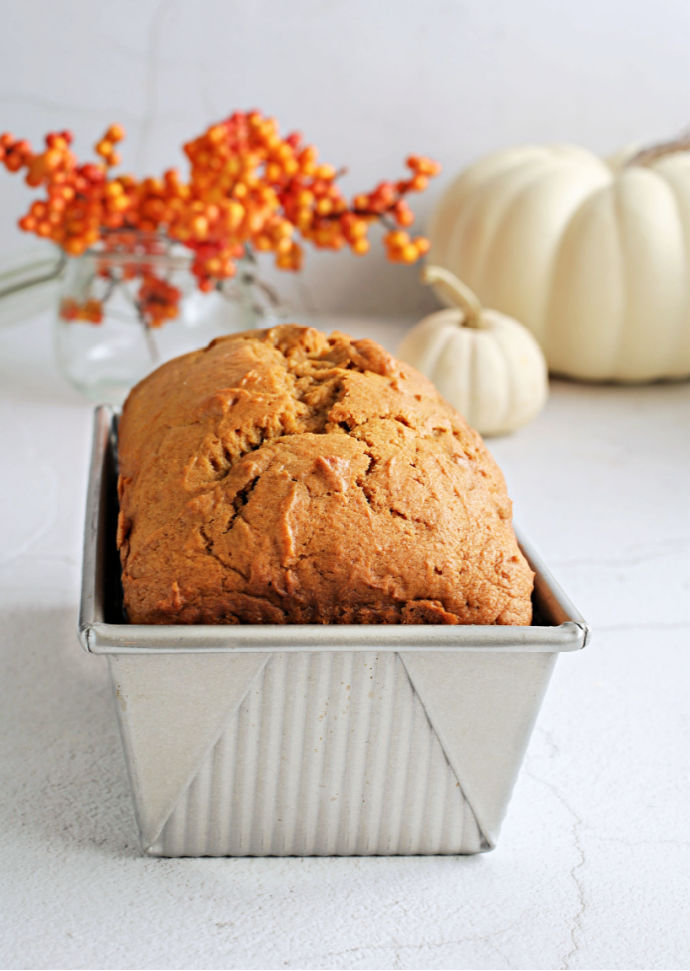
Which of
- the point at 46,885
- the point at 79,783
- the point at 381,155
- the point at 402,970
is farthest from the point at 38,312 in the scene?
the point at 402,970

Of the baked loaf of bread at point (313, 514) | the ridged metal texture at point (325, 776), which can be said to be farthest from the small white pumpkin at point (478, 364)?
the ridged metal texture at point (325, 776)

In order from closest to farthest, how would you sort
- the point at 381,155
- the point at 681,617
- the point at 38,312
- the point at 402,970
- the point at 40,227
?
the point at 402,970, the point at 681,617, the point at 40,227, the point at 38,312, the point at 381,155

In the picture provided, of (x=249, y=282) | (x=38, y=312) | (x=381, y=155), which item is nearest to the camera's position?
(x=249, y=282)

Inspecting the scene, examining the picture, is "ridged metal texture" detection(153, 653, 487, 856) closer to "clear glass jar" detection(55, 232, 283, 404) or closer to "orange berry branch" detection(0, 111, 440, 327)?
"orange berry branch" detection(0, 111, 440, 327)

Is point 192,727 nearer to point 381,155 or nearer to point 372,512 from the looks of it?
point 372,512

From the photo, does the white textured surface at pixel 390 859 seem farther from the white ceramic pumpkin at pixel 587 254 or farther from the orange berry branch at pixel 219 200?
the white ceramic pumpkin at pixel 587 254

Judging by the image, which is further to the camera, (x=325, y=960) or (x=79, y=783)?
(x=79, y=783)
